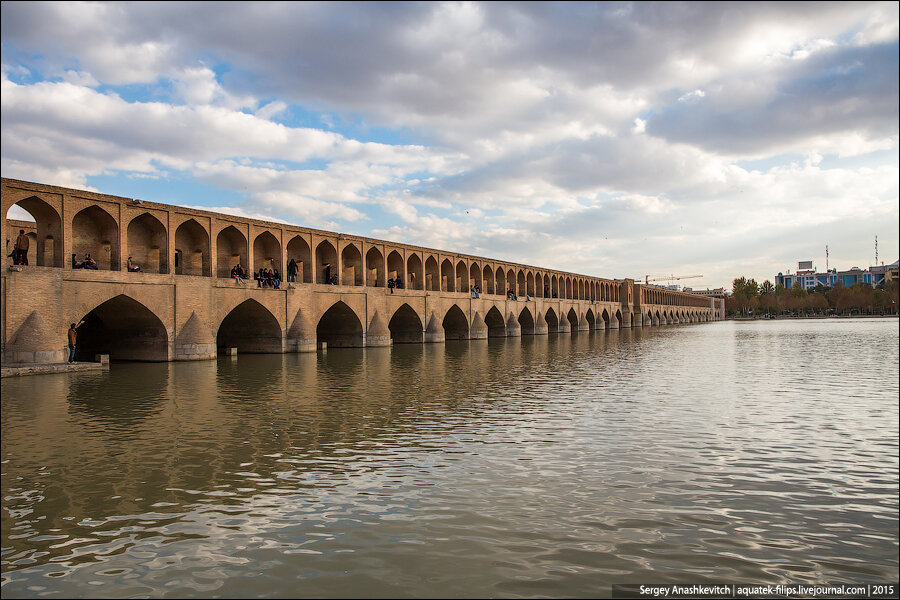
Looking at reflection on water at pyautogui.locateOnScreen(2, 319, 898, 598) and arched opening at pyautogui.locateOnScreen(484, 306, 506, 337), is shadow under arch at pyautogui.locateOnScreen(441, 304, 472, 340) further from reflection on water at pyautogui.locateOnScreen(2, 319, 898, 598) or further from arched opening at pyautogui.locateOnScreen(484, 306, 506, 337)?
reflection on water at pyautogui.locateOnScreen(2, 319, 898, 598)

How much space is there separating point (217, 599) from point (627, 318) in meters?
76.3

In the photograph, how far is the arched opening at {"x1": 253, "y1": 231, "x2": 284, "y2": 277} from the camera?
25.2m

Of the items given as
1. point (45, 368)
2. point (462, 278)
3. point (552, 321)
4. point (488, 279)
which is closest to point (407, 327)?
point (462, 278)

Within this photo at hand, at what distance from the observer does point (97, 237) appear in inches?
794

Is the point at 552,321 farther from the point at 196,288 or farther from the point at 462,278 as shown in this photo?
the point at 196,288

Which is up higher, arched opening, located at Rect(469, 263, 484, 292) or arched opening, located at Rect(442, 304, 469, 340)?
arched opening, located at Rect(469, 263, 484, 292)

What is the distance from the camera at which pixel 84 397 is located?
11.6 meters

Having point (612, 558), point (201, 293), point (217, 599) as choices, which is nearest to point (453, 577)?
point (612, 558)

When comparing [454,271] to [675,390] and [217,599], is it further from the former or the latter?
[217,599]

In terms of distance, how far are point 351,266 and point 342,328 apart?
3220mm

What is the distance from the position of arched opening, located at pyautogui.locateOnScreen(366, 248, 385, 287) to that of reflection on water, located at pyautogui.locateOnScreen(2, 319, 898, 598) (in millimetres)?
20042

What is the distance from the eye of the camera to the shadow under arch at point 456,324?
37.6 m

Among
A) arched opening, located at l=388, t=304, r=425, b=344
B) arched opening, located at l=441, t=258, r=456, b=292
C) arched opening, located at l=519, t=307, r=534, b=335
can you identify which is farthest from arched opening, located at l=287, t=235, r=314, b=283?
arched opening, located at l=519, t=307, r=534, b=335

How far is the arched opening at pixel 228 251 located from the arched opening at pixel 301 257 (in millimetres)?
2707
